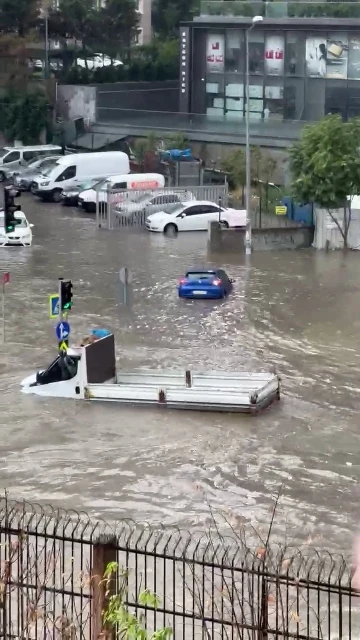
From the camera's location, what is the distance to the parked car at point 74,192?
4475cm

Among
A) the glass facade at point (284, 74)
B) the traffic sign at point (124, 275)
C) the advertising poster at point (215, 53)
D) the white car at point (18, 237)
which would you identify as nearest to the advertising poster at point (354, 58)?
the glass facade at point (284, 74)

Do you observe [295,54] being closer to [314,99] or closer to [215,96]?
[314,99]

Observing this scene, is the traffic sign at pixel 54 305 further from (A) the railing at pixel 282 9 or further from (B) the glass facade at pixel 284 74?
(A) the railing at pixel 282 9

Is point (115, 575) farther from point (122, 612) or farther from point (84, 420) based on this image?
point (84, 420)

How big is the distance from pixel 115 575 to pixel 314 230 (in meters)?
30.8

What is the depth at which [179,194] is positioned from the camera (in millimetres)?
41719

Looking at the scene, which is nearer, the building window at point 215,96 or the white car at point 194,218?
the white car at point 194,218

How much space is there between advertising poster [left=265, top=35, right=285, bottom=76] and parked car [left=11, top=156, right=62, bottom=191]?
448 inches

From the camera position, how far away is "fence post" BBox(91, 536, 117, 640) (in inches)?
274

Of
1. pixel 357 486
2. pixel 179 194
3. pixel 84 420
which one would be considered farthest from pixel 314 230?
pixel 357 486

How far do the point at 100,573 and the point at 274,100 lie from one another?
4917 cm

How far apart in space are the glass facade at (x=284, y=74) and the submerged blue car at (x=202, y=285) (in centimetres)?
2540

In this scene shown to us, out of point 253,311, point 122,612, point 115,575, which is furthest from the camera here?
point 253,311

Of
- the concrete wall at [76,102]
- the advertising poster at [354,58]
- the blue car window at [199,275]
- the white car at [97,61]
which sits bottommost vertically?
the blue car window at [199,275]
